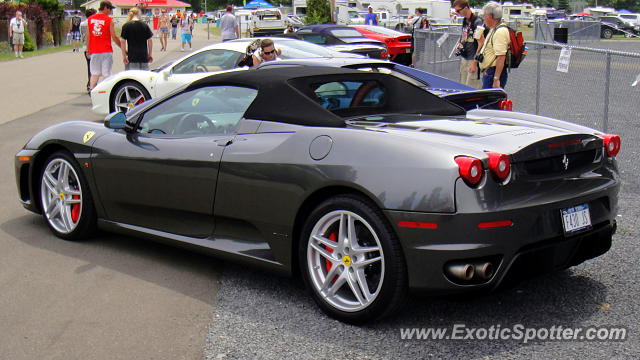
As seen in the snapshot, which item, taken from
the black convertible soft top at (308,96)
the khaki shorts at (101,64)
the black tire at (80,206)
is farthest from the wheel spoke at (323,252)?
the khaki shorts at (101,64)

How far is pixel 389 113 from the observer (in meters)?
5.51

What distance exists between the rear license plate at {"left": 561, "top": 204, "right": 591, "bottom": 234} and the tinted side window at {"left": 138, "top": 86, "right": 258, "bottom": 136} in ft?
6.81

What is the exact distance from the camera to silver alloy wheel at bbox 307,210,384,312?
445 centimetres

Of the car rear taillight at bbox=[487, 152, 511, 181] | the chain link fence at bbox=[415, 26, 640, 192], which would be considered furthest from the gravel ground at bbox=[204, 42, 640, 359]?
the chain link fence at bbox=[415, 26, 640, 192]

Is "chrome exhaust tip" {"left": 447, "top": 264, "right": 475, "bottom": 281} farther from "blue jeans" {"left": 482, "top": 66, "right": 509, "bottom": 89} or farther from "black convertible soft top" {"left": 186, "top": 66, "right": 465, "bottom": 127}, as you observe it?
"blue jeans" {"left": 482, "top": 66, "right": 509, "bottom": 89}

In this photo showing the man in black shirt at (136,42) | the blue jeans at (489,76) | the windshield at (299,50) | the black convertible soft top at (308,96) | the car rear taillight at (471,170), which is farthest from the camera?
the man in black shirt at (136,42)

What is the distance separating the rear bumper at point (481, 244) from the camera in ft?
13.4

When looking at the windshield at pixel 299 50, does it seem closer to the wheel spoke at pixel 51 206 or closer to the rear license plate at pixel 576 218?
the wheel spoke at pixel 51 206

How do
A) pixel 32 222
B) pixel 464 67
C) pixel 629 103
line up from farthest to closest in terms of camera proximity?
pixel 464 67
pixel 629 103
pixel 32 222

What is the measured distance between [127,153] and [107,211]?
19.6 inches

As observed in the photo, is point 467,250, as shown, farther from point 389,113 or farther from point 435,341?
point 389,113

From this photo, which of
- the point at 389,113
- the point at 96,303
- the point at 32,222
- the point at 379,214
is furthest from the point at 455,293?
the point at 32,222

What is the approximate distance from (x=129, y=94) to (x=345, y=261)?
938 cm

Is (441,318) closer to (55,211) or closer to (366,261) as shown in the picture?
(366,261)
